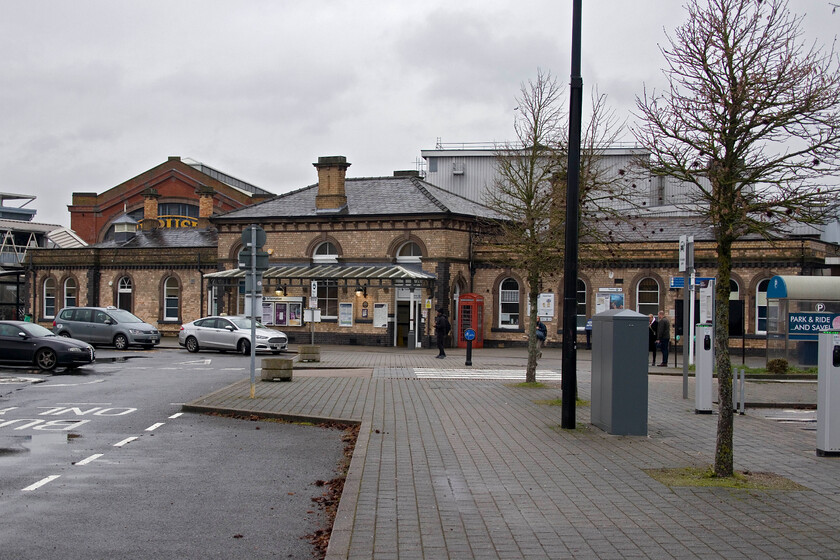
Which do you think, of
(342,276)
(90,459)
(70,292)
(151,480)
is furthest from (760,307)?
(70,292)

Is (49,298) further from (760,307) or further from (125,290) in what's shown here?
(760,307)

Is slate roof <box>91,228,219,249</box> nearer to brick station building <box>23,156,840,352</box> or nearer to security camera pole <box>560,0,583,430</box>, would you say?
brick station building <box>23,156,840,352</box>

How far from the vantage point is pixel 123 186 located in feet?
224

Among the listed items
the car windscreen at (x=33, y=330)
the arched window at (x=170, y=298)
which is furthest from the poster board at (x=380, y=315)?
the car windscreen at (x=33, y=330)

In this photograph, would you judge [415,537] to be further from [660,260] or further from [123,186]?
[123,186]

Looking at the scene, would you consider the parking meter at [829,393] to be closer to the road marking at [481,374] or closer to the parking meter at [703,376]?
the parking meter at [703,376]

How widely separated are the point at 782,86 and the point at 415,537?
6223 millimetres

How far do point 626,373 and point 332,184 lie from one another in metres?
30.6

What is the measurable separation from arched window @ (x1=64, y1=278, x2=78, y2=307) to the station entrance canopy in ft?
34.2

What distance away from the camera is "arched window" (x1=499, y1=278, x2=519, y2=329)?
39219mm

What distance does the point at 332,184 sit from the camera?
41.1m

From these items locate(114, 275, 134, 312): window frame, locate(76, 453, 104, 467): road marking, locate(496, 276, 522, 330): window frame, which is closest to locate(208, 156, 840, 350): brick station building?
locate(496, 276, 522, 330): window frame

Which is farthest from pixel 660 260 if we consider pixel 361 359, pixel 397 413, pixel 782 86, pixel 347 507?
pixel 347 507

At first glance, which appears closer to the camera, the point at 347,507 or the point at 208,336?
the point at 347,507
